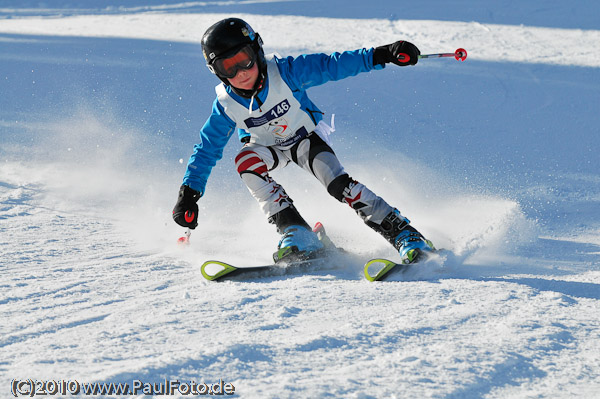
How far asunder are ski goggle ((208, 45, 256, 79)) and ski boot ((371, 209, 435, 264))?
1125 millimetres

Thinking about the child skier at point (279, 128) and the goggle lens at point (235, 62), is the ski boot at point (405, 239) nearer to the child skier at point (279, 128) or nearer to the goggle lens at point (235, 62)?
the child skier at point (279, 128)

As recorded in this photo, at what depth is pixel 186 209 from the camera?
11.3 ft

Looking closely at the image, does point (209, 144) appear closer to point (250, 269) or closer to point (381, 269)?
point (250, 269)

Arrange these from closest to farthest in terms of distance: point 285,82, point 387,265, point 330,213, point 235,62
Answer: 1. point 387,265
2. point 235,62
3. point 285,82
4. point 330,213

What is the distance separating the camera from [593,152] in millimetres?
5566

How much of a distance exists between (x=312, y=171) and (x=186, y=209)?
77cm

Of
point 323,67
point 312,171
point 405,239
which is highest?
point 323,67

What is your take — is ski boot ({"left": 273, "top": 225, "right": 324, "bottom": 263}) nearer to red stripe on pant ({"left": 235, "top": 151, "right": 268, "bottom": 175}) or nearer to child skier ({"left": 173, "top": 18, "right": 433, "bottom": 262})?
child skier ({"left": 173, "top": 18, "right": 433, "bottom": 262})

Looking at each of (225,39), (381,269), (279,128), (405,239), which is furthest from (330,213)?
(225,39)

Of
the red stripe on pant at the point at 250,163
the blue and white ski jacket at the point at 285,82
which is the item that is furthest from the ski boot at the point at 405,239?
the blue and white ski jacket at the point at 285,82

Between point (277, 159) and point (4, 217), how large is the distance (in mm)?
1958

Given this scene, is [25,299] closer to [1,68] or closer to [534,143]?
[534,143]

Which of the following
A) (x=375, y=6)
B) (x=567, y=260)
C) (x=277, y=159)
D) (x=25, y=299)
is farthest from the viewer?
(x=375, y=6)

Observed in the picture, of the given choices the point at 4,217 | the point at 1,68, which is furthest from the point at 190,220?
the point at 1,68
